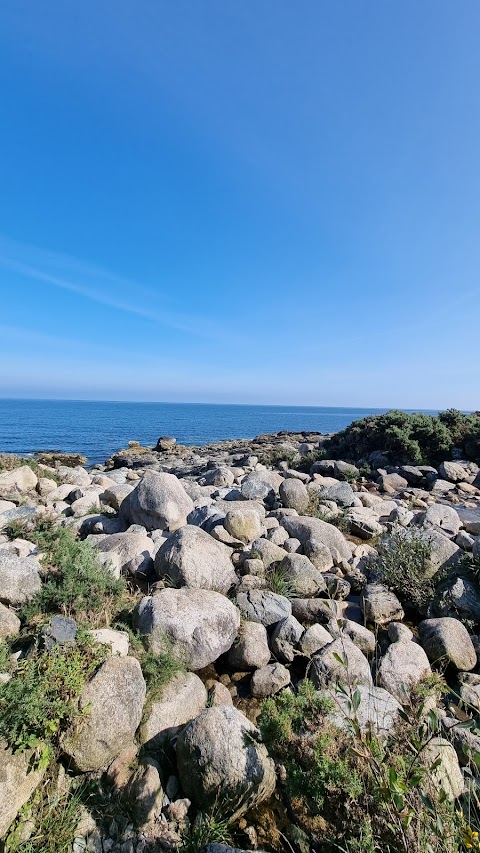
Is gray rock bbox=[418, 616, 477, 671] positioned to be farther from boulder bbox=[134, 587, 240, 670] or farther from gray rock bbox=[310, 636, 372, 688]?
boulder bbox=[134, 587, 240, 670]

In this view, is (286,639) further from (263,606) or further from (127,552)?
(127,552)

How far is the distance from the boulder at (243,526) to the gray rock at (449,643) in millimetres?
3620

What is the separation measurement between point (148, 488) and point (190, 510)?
120cm

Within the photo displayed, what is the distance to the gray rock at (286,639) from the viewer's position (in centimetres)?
578

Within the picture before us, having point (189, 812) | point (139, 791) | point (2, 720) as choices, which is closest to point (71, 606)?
point (2, 720)

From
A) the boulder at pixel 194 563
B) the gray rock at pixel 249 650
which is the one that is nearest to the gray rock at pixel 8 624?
the boulder at pixel 194 563

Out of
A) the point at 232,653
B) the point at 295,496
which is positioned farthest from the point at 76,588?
the point at 295,496

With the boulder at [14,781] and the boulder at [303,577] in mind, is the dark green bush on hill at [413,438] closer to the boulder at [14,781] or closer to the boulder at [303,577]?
the boulder at [303,577]

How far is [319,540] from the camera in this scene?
333 inches

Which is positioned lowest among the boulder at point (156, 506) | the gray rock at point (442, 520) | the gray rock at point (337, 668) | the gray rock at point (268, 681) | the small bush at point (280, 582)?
the gray rock at point (268, 681)

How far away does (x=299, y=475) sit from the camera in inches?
654

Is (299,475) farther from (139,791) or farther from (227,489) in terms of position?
(139,791)

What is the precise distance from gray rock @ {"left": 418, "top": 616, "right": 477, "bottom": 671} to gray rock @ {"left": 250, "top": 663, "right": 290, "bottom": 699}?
2339 millimetres

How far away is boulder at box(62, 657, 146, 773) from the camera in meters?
3.95
